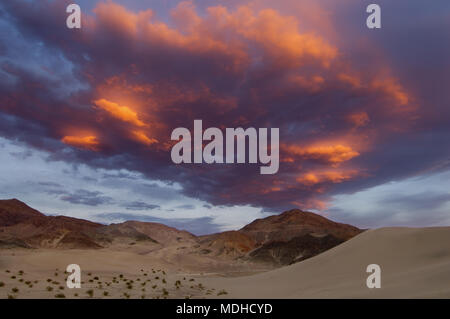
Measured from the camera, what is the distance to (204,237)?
4875 inches

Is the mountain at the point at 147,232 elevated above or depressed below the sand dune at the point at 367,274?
below

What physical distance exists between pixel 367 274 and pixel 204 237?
111 metres

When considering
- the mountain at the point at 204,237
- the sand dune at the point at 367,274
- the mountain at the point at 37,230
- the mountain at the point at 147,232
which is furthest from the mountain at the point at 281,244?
the sand dune at the point at 367,274

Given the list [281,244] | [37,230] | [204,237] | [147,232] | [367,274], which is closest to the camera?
[367,274]

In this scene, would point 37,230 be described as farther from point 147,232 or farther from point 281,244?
point 281,244

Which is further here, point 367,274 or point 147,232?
point 147,232

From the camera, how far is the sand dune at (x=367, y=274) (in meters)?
11.9

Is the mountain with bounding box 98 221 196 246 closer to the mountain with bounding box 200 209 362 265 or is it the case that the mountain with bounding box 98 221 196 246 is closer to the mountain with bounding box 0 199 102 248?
the mountain with bounding box 0 199 102 248

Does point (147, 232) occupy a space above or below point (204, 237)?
above

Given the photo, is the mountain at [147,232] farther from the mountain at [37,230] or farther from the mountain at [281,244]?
the mountain at [281,244]

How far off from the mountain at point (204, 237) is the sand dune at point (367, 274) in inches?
2005

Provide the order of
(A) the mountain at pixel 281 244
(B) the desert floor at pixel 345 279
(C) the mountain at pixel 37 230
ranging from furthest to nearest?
(C) the mountain at pixel 37 230 → (A) the mountain at pixel 281 244 → (B) the desert floor at pixel 345 279

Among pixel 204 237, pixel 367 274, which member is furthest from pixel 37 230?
pixel 367 274
